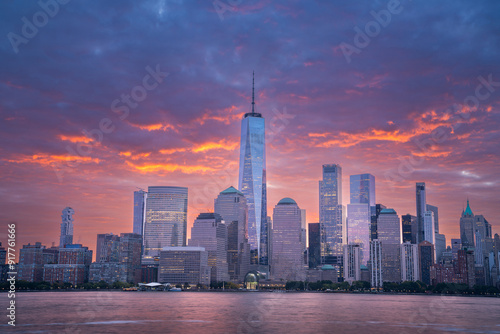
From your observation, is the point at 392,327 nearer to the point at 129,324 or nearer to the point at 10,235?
the point at 129,324

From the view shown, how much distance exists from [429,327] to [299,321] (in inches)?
1023

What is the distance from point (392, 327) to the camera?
9806 centimetres

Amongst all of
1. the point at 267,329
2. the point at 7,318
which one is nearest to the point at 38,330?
the point at 7,318

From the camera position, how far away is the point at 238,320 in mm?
109938

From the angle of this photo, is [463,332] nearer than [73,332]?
No

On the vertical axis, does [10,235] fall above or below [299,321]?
above

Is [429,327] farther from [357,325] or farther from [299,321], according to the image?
[299,321]

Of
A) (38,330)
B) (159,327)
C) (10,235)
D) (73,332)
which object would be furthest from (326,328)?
(10,235)

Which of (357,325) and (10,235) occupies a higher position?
(10,235)

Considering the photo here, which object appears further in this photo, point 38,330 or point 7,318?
point 7,318

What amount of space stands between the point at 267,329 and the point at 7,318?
56.2m

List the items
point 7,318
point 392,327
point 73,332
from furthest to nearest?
point 7,318 < point 392,327 < point 73,332

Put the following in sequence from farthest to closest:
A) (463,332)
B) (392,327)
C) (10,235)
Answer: (392,327) < (463,332) < (10,235)

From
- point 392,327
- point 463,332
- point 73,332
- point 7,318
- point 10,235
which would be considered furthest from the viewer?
point 7,318
